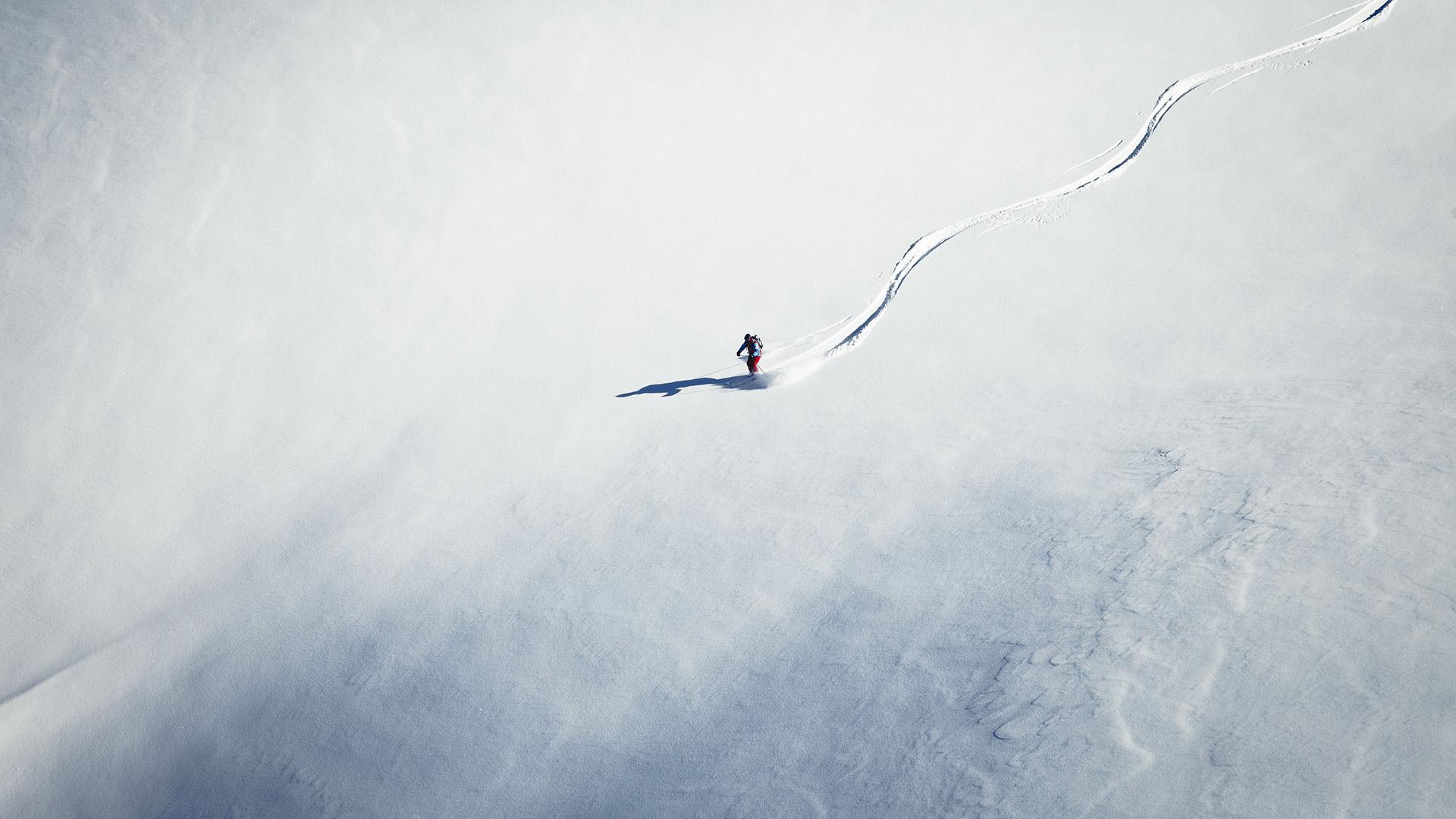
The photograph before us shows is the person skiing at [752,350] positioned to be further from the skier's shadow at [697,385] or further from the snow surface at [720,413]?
the snow surface at [720,413]

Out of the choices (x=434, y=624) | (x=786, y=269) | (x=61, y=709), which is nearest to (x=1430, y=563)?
(x=786, y=269)

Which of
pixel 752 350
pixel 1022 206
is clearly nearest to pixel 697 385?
pixel 752 350

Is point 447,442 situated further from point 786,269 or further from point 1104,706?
point 1104,706

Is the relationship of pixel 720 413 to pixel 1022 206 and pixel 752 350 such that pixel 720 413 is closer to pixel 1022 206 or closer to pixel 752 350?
pixel 752 350

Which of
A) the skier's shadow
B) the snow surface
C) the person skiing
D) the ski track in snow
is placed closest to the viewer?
the snow surface

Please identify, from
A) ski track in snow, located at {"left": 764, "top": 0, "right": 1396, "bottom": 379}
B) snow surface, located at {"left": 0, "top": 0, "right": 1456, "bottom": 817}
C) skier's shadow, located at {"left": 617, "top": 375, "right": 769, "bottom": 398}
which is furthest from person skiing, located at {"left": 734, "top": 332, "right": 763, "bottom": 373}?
snow surface, located at {"left": 0, "top": 0, "right": 1456, "bottom": 817}

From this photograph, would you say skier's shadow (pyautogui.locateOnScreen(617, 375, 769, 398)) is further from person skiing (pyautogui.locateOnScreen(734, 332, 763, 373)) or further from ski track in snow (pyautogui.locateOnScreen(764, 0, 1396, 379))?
ski track in snow (pyautogui.locateOnScreen(764, 0, 1396, 379))

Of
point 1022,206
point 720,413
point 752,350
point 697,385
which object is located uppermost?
point 1022,206

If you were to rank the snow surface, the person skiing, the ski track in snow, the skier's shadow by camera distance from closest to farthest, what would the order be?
the snow surface < the person skiing < the skier's shadow < the ski track in snow
